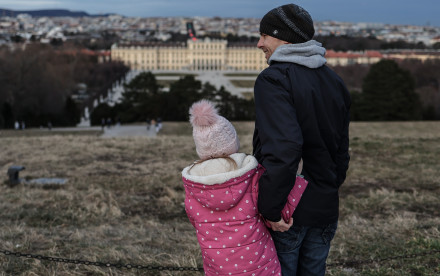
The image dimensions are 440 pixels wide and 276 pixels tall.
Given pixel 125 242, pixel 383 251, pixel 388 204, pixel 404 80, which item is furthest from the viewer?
pixel 404 80

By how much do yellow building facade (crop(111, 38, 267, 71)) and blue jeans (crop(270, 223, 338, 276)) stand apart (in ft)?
283

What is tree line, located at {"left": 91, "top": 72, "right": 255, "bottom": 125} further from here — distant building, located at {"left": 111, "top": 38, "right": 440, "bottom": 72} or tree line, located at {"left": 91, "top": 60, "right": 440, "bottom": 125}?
distant building, located at {"left": 111, "top": 38, "right": 440, "bottom": 72}

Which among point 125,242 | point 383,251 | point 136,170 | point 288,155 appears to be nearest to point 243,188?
point 288,155

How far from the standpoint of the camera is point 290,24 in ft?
6.28

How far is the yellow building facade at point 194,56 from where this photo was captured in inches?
3450

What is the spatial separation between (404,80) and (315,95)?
84.0 ft

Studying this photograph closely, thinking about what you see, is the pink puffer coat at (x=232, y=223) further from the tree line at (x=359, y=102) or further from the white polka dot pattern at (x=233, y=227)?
the tree line at (x=359, y=102)

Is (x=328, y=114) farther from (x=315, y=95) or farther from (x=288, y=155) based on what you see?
(x=288, y=155)

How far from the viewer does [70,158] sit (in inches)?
376

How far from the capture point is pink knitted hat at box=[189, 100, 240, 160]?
6.29ft

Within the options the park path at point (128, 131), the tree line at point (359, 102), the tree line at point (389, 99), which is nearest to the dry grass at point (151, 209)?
the park path at point (128, 131)

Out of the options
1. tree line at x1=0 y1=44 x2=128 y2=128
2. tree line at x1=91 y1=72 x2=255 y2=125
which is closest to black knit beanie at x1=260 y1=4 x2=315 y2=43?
tree line at x1=91 y1=72 x2=255 y2=125

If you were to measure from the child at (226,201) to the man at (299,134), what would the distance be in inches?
2.5

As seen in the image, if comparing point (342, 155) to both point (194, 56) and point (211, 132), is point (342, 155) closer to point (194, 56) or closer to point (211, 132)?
point (211, 132)
